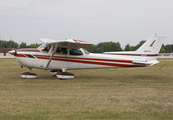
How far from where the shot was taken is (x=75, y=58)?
36.6 ft

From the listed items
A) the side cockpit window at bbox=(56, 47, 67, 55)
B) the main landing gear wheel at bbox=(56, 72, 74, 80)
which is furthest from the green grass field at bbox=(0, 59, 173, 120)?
the side cockpit window at bbox=(56, 47, 67, 55)

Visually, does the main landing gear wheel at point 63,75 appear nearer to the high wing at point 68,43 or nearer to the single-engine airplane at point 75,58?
the single-engine airplane at point 75,58

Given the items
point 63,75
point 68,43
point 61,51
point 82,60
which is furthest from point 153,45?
point 63,75

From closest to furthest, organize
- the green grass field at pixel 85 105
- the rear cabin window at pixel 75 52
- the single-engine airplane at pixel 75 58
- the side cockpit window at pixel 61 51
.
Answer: the green grass field at pixel 85 105
the single-engine airplane at pixel 75 58
the side cockpit window at pixel 61 51
the rear cabin window at pixel 75 52

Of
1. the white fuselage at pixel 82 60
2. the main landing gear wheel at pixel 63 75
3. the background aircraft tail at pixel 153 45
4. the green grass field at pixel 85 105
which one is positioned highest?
the background aircraft tail at pixel 153 45

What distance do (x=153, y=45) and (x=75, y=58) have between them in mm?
4555

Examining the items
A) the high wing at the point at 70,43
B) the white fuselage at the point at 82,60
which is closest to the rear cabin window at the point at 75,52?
the white fuselage at the point at 82,60

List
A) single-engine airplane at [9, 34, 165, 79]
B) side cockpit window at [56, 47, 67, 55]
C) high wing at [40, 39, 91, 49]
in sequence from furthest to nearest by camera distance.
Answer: side cockpit window at [56, 47, 67, 55] → single-engine airplane at [9, 34, 165, 79] → high wing at [40, 39, 91, 49]

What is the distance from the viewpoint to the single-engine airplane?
1080 centimetres

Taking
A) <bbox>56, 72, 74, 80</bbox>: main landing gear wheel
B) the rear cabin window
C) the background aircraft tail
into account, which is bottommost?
<bbox>56, 72, 74, 80</bbox>: main landing gear wheel

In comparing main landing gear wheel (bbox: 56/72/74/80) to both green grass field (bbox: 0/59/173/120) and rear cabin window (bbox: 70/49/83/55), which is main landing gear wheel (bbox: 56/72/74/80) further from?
green grass field (bbox: 0/59/173/120)

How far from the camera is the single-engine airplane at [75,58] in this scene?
35.4 feet

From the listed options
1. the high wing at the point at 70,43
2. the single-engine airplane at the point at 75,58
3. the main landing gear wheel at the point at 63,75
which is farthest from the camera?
the single-engine airplane at the point at 75,58

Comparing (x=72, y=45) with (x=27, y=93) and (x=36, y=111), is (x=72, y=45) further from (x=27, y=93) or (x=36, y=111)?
(x=36, y=111)
